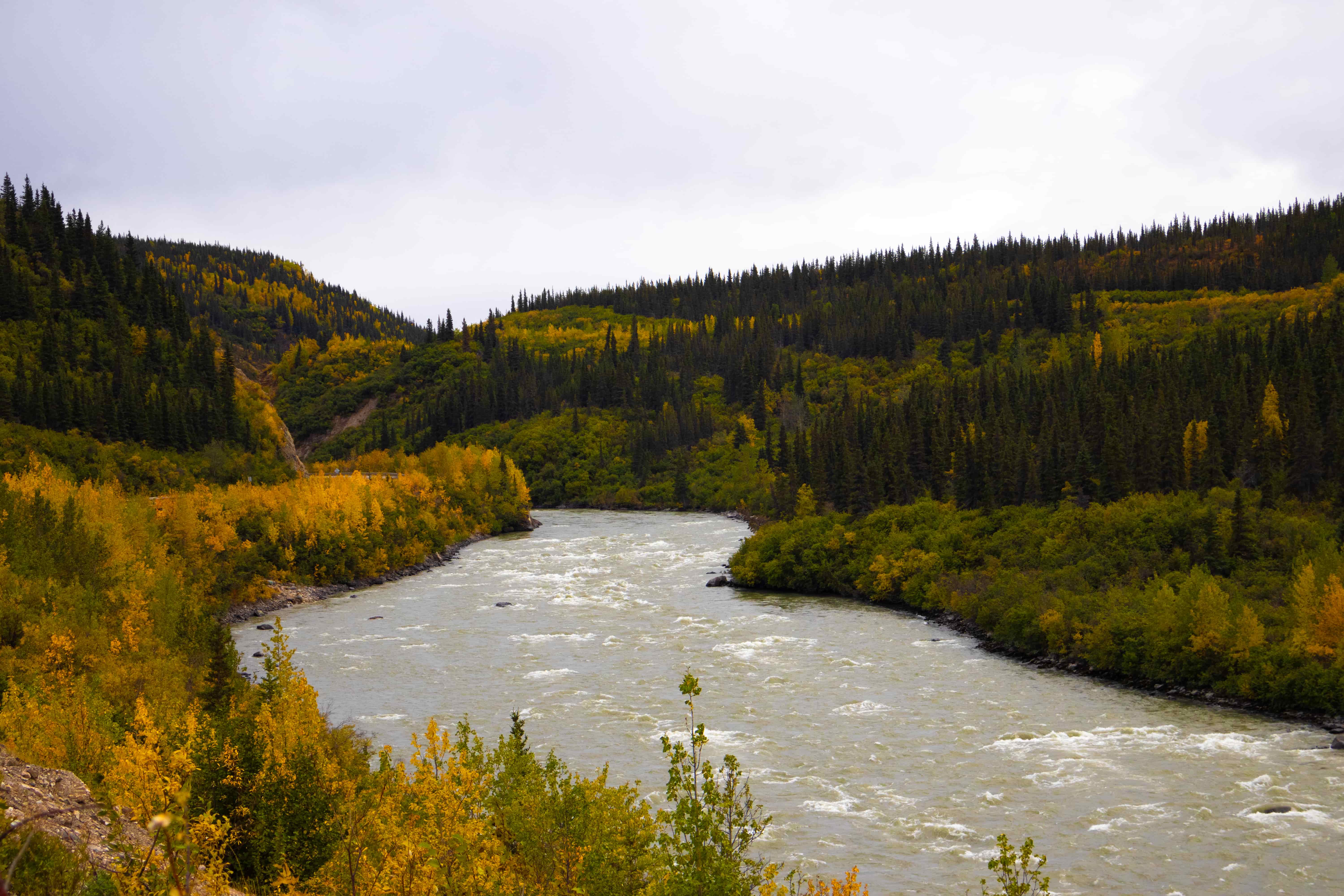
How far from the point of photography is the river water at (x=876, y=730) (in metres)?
24.9

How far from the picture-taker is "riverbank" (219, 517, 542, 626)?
198 ft

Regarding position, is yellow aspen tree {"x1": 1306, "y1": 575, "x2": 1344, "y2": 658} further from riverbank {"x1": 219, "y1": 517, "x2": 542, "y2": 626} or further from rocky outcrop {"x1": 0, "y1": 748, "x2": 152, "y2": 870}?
riverbank {"x1": 219, "y1": 517, "x2": 542, "y2": 626}

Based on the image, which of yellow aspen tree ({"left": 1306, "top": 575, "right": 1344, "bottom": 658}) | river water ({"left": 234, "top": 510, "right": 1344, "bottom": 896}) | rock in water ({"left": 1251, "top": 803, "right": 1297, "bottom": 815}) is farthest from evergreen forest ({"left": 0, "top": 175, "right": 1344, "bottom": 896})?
rock in water ({"left": 1251, "top": 803, "right": 1297, "bottom": 815})

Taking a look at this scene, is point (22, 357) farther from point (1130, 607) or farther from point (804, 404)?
point (804, 404)

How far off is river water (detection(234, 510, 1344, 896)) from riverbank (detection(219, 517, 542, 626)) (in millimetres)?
2577

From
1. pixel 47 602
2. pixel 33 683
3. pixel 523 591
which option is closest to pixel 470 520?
pixel 523 591

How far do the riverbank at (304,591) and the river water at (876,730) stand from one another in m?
2.58

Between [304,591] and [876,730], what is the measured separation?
158 ft

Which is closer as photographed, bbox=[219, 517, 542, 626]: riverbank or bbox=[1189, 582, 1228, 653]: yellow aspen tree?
bbox=[1189, 582, 1228, 653]: yellow aspen tree

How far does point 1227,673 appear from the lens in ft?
129

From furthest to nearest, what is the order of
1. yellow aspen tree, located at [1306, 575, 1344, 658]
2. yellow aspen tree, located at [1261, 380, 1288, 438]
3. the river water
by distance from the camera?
yellow aspen tree, located at [1261, 380, 1288, 438], yellow aspen tree, located at [1306, 575, 1344, 658], the river water

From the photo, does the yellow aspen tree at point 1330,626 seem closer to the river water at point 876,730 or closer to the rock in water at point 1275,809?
the river water at point 876,730

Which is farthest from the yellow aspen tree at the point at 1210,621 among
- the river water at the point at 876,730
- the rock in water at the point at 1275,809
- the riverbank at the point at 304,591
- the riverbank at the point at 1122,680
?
the riverbank at the point at 304,591

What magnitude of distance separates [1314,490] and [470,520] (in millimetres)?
83702
